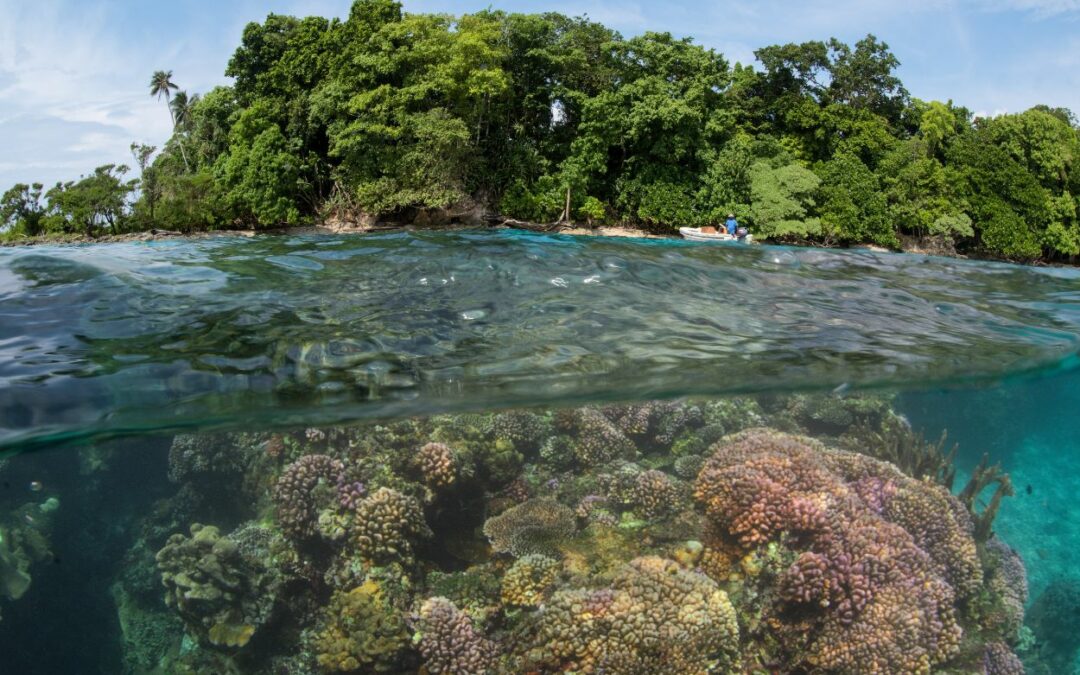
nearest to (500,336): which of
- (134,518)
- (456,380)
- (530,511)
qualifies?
(456,380)

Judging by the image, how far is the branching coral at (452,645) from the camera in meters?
7.02

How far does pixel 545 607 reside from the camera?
725 cm

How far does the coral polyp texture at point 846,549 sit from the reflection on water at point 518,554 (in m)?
0.03

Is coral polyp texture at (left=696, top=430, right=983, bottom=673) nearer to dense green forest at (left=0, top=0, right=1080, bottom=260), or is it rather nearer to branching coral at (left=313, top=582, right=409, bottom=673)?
branching coral at (left=313, top=582, right=409, bottom=673)

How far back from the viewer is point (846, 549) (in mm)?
7988

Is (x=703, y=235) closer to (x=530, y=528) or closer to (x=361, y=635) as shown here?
(x=530, y=528)

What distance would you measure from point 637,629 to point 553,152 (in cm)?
2936

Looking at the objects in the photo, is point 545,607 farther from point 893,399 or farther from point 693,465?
point 893,399

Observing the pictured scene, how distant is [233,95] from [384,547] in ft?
119

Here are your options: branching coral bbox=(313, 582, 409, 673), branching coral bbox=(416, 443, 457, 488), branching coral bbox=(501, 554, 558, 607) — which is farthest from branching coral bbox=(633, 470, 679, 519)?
branching coral bbox=(313, 582, 409, 673)

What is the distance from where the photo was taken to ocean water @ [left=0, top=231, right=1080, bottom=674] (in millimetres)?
7043

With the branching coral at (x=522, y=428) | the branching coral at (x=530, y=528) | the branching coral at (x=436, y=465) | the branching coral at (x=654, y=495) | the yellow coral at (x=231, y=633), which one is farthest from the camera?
the branching coral at (x=522, y=428)

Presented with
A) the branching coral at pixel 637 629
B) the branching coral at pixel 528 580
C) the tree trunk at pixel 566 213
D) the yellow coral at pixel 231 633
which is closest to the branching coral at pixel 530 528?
the branching coral at pixel 528 580

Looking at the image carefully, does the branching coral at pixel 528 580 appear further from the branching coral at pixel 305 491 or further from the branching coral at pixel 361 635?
the branching coral at pixel 305 491
